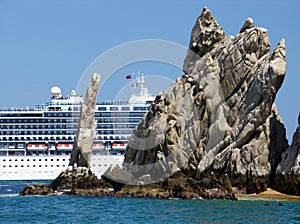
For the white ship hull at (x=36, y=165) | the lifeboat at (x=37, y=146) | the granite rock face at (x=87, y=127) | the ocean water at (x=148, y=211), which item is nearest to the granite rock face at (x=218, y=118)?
the ocean water at (x=148, y=211)

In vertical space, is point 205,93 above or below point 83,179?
above

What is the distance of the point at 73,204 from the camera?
164ft

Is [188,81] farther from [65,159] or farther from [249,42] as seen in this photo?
[65,159]

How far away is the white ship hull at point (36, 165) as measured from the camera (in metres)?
99.8

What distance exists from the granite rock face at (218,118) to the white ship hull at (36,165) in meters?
38.0

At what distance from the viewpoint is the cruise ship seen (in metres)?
100

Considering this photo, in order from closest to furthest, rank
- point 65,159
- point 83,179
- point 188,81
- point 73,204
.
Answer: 1. point 73,204
2. point 188,81
3. point 83,179
4. point 65,159

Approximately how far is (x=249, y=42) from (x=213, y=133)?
6.63 meters

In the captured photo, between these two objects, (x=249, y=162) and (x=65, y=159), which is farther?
(x=65, y=159)

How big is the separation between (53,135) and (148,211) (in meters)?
60.9

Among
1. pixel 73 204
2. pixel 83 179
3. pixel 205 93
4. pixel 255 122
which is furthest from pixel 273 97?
pixel 83 179

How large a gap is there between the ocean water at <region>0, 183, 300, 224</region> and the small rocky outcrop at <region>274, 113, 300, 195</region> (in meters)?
1.66

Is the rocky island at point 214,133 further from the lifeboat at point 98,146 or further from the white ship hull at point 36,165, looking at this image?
the lifeboat at point 98,146

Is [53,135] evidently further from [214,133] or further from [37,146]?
[214,133]
